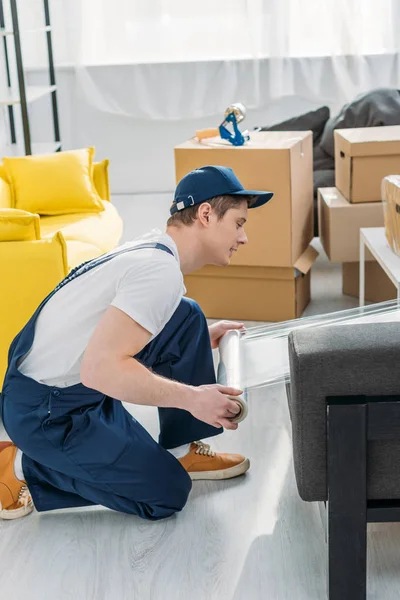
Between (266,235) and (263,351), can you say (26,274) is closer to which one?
(263,351)

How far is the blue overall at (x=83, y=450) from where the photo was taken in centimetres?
196

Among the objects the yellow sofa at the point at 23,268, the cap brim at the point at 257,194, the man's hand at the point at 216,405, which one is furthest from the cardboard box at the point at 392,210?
the man's hand at the point at 216,405

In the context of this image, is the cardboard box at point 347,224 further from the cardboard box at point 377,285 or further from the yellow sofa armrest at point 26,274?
the yellow sofa armrest at point 26,274

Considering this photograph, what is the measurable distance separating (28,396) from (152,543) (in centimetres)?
44

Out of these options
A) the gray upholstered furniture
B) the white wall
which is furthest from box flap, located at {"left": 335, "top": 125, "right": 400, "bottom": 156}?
the white wall

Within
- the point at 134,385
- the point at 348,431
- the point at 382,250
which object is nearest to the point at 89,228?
the point at 382,250

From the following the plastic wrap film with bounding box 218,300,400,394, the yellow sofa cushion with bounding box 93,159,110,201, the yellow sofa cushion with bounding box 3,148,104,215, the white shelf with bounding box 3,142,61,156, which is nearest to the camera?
the plastic wrap film with bounding box 218,300,400,394

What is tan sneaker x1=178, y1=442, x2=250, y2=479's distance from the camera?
221 cm

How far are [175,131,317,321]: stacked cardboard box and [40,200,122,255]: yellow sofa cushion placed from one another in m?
0.43

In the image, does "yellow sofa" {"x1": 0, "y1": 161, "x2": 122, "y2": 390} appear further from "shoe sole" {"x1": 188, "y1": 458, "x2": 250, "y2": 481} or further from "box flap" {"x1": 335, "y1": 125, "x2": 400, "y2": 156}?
"box flap" {"x1": 335, "y1": 125, "x2": 400, "y2": 156}

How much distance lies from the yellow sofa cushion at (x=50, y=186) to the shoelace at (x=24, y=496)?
205 centimetres

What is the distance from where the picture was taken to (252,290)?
337cm

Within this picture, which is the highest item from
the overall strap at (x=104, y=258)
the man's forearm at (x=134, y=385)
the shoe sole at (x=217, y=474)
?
the overall strap at (x=104, y=258)

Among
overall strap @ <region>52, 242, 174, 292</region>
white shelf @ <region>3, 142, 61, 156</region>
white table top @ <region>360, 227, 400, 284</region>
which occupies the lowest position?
white shelf @ <region>3, 142, 61, 156</region>
